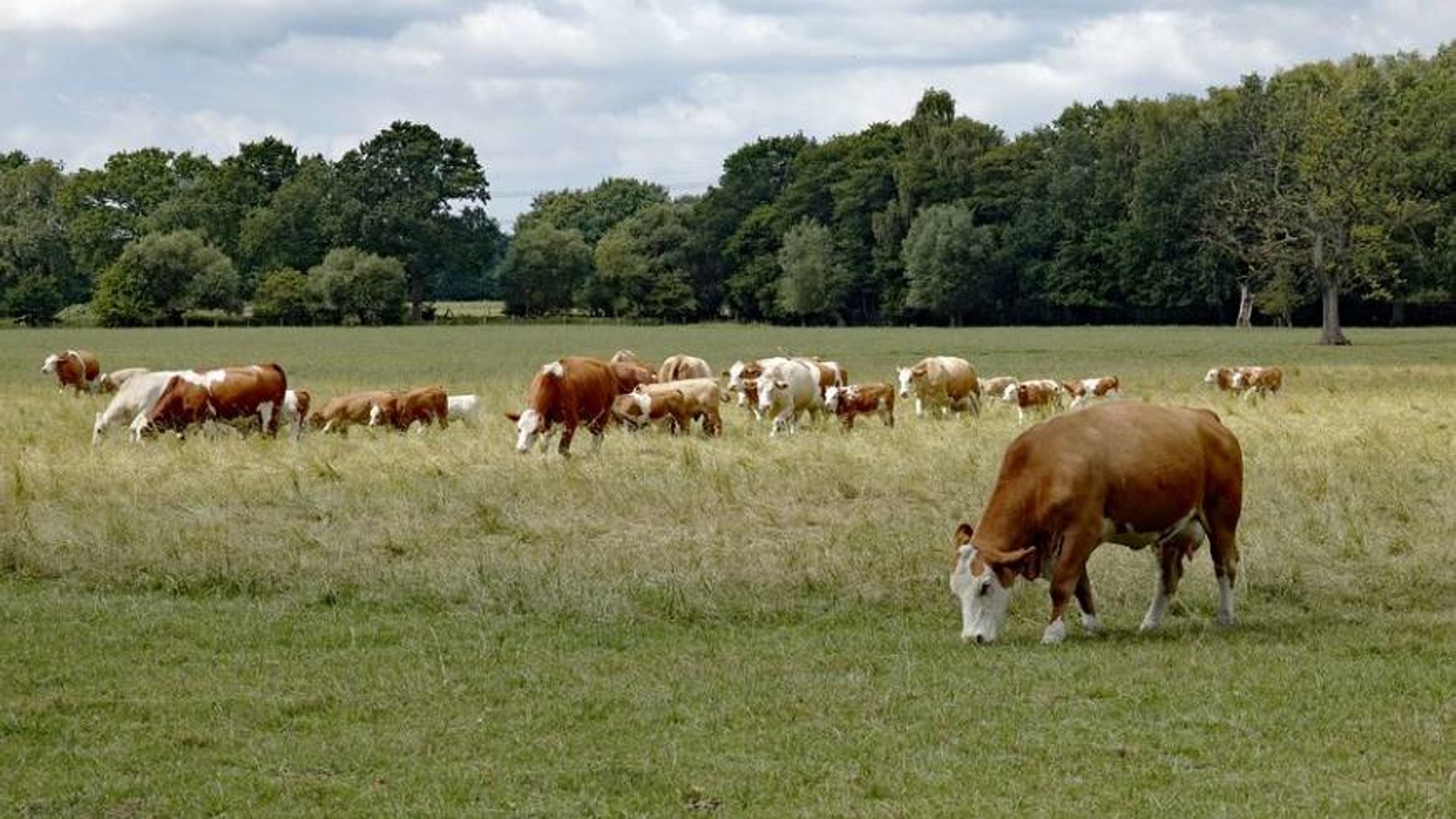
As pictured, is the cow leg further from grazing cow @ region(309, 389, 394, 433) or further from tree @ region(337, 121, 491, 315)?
tree @ region(337, 121, 491, 315)

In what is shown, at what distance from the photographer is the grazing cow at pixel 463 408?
3027cm

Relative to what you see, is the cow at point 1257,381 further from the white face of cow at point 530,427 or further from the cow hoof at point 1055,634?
the cow hoof at point 1055,634

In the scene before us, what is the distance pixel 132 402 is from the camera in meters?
26.3

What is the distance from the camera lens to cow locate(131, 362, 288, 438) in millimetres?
25656

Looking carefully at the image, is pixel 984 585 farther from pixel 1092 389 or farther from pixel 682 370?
pixel 1092 389

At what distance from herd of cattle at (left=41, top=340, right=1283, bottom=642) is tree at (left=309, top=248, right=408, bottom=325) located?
78.6 metres

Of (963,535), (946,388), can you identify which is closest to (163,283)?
(946,388)

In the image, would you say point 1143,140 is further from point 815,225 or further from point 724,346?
point 724,346

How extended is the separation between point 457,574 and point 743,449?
31.6ft

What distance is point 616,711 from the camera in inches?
385

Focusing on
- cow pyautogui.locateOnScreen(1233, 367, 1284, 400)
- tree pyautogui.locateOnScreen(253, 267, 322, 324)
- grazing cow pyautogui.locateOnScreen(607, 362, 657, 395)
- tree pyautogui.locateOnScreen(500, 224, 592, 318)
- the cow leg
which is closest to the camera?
the cow leg

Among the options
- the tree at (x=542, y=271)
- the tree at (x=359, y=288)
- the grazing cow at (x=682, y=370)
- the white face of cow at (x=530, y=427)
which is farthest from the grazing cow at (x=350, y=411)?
the tree at (x=542, y=271)

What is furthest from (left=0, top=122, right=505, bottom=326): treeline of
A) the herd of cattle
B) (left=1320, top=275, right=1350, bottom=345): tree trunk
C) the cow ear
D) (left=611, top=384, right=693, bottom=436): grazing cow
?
the cow ear

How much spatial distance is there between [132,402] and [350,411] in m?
3.67
